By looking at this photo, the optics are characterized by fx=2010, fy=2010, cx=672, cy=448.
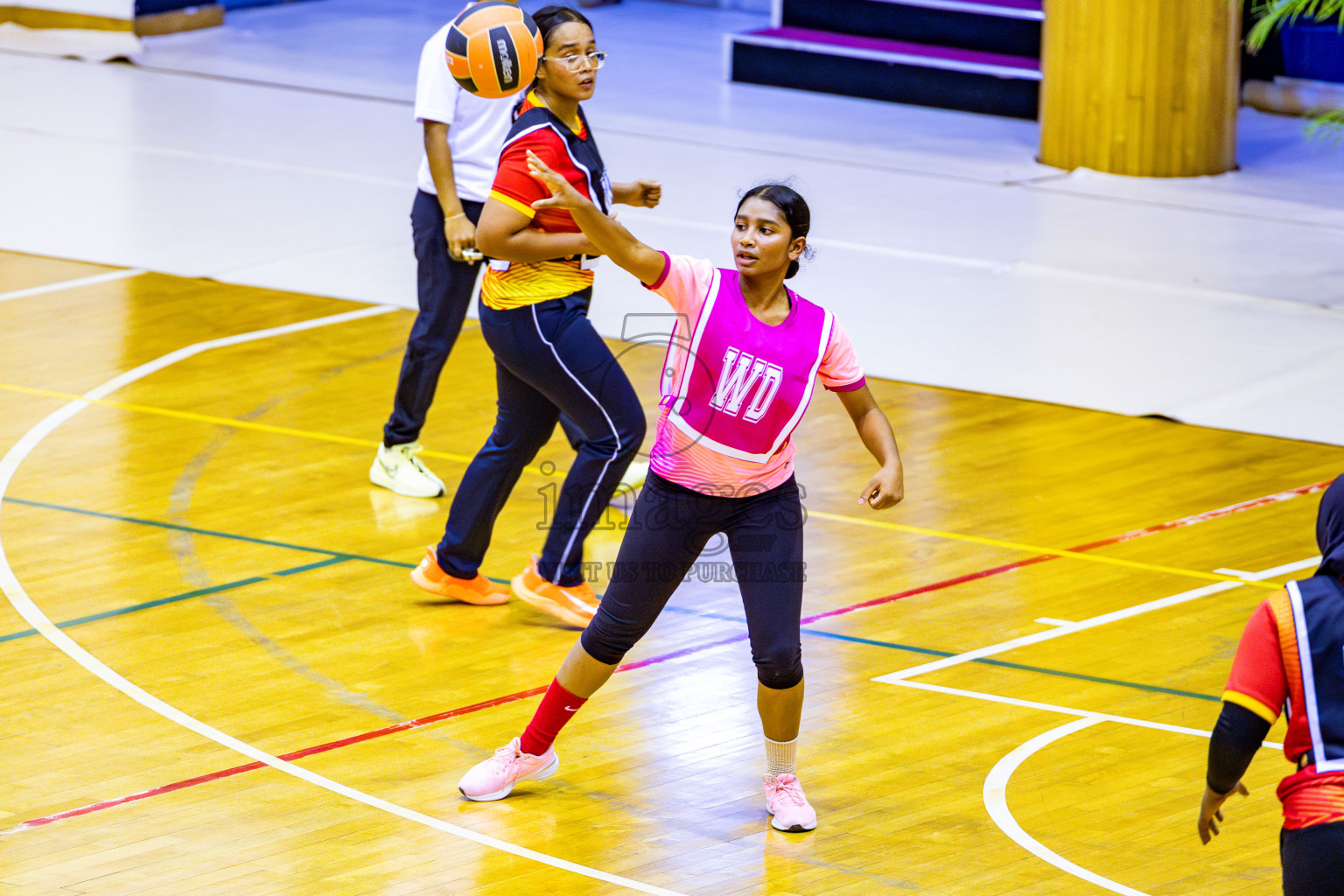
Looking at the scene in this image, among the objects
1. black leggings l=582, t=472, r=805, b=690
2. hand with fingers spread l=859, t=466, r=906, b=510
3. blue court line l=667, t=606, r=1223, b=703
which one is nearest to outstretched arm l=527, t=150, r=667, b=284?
black leggings l=582, t=472, r=805, b=690

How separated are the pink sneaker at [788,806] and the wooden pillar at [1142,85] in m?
10.2

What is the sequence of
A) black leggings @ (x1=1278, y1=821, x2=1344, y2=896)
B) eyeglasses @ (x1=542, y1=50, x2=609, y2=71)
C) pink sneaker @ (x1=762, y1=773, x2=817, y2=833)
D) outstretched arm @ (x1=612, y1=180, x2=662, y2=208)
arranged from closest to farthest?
1. black leggings @ (x1=1278, y1=821, x2=1344, y2=896)
2. pink sneaker @ (x1=762, y1=773, x2=817, y2=833)
3. eyeglasses @ (x1=542, y1=50, x2=609, y2=71)
4. outstretched arm @ (x1=612, y1=180, x2=662, y2=208)

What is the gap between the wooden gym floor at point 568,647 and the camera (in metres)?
5.15

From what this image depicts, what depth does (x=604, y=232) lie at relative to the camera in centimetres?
487

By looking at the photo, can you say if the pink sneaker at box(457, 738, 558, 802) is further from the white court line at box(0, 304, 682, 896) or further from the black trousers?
the black trousers

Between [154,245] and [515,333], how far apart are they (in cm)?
634

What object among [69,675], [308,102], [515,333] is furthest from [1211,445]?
[308,102]

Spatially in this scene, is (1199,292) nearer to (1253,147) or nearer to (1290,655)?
(1253,147)

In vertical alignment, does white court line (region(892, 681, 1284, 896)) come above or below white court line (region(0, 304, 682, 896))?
below

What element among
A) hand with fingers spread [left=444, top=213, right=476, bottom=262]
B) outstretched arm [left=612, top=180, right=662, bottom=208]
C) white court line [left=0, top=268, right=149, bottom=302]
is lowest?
white court line [left=0, top=268, right=149, bottom=302]

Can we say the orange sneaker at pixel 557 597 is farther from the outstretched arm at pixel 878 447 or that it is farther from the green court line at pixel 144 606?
the outstretched arm at pixel 878 447

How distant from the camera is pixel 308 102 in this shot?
1662cm

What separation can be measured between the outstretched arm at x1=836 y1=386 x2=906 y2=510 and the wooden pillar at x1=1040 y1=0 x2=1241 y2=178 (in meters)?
9.84

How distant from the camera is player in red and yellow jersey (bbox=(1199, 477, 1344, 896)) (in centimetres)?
375
